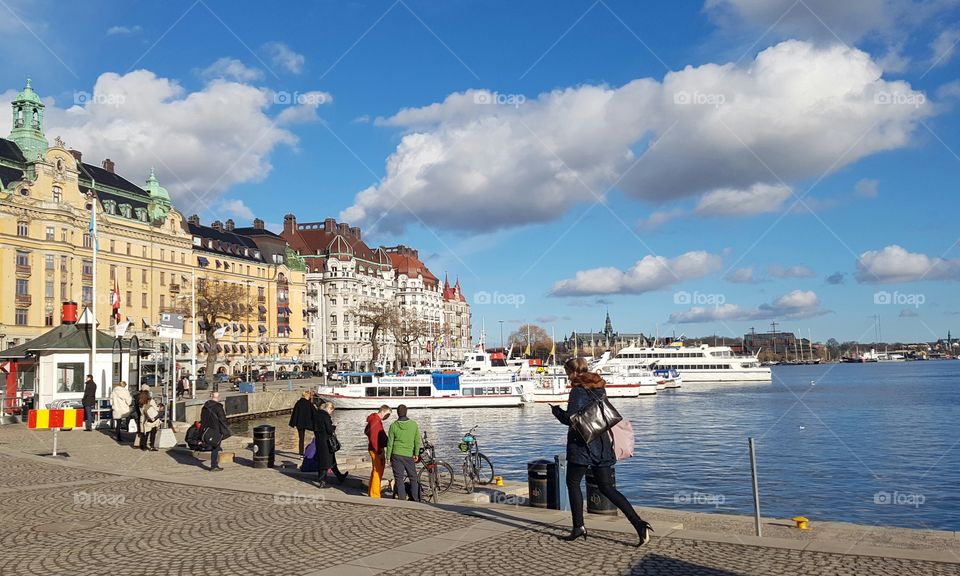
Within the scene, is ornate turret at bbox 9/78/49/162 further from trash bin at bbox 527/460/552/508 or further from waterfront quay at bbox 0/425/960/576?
trash bin at bbox 527/460/552/508

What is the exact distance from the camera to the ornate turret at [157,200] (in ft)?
315

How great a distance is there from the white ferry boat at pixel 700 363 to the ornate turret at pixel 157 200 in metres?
72.7

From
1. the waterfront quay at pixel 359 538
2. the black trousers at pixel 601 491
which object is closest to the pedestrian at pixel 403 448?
the waterfront quay at pixel 359 538

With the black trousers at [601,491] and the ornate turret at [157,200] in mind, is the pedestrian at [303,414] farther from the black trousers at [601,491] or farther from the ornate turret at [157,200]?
the ornate turret at [157,200]

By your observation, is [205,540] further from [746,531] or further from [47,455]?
[47,455]

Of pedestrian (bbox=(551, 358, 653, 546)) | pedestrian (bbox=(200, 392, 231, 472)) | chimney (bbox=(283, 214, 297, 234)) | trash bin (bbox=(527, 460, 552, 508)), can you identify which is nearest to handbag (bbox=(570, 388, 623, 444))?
pedestrian (bbox=(551, 358, 653, 546))

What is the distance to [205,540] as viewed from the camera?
11.9 meters

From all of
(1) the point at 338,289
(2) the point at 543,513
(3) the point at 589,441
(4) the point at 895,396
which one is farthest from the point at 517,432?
(1) the point at 338,289

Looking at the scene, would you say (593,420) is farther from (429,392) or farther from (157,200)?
(157,200)

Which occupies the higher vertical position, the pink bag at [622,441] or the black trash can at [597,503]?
the pink bag at [622,441]

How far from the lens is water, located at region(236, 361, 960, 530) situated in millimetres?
23172

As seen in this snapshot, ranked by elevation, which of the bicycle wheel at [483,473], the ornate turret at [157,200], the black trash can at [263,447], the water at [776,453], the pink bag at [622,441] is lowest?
the water at [776,453]

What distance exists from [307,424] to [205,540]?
8425mm

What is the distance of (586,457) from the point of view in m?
11.0
